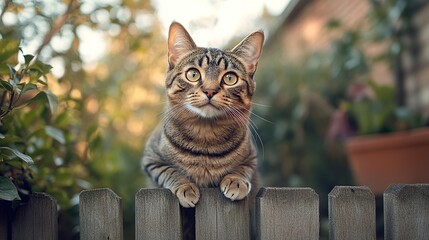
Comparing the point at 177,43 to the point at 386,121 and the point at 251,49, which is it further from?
the point at 386,121

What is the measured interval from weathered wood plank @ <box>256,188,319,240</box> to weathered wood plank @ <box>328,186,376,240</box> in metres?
0.06

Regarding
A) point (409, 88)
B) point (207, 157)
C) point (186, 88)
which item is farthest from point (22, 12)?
point (409, 88)

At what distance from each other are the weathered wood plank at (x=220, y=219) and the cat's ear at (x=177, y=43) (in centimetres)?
86

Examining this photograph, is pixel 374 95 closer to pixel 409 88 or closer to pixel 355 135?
pixel 355 135

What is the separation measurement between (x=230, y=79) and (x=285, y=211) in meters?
0.75

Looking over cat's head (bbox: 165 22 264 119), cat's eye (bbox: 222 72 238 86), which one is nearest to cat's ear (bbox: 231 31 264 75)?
cat's head (bbox: 165 22 264 119)

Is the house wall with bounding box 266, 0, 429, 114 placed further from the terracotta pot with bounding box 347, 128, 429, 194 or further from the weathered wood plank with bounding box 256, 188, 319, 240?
the weathered wood plank with bounding box 256, 188, 319, 240

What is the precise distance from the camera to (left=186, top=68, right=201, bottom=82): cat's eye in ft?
7.09

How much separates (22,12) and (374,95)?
2.81 metres

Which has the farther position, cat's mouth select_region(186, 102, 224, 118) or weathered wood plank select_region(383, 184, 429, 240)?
cat's mouth select_region(186, 102, 224, 118)

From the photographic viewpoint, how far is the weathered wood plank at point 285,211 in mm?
1650

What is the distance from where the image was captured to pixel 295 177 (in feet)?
15.6

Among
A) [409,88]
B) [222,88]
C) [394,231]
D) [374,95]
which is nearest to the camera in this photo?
[394,231]

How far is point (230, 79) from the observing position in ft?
7.13
